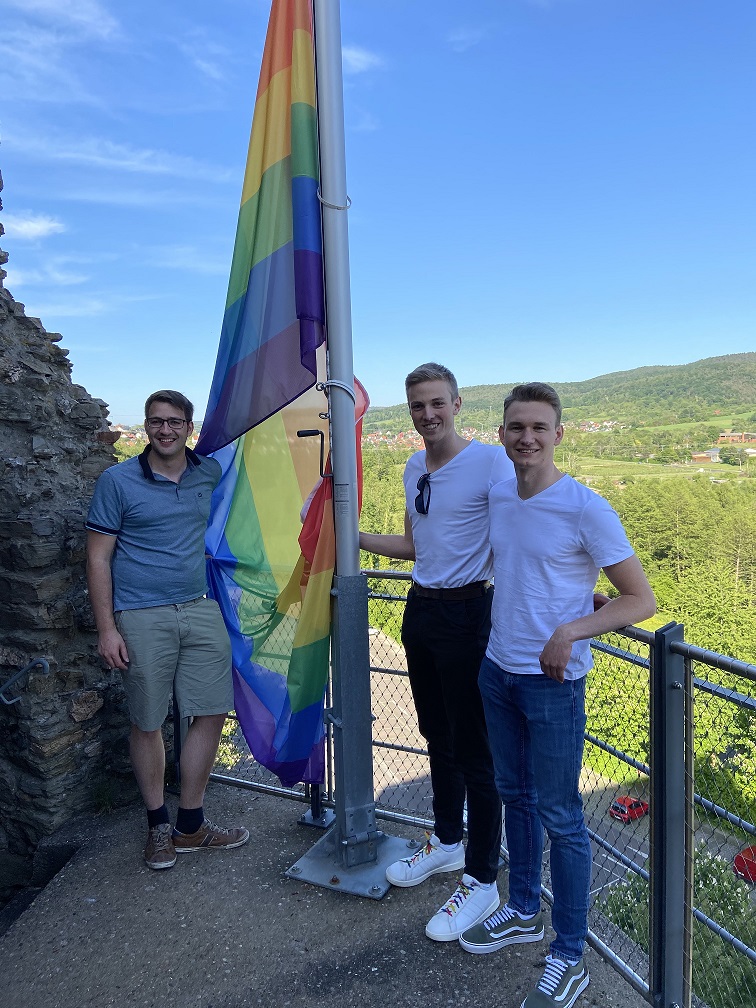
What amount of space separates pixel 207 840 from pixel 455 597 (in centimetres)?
152

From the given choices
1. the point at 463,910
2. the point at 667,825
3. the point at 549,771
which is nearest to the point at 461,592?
the point at 549,771

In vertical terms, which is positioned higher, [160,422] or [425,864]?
[160,422]

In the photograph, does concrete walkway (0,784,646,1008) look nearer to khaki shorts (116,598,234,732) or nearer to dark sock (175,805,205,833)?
dark sock (175,805,205,833)

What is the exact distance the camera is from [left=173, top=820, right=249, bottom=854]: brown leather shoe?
9.13 feet

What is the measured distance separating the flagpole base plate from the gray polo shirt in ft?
3.56

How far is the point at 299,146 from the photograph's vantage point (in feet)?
7.93

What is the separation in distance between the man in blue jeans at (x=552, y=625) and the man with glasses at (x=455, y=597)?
176mm

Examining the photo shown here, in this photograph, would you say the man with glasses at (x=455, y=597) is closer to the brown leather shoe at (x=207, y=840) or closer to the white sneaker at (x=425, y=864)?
the white sneaker at (x=425, y=864)

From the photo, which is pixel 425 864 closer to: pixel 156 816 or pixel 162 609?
pixel 156 816

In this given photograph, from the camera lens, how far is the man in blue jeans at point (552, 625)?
5.73ft

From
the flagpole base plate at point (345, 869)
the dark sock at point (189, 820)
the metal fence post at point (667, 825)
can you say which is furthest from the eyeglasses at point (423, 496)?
the dark sock at point (189, 820)

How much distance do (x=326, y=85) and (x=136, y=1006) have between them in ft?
9.58

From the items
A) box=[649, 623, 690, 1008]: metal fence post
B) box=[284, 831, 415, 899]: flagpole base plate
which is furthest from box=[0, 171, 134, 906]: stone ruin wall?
box=[649, 623, 690, 1008]: metal fence post

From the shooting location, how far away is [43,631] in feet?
9.76
